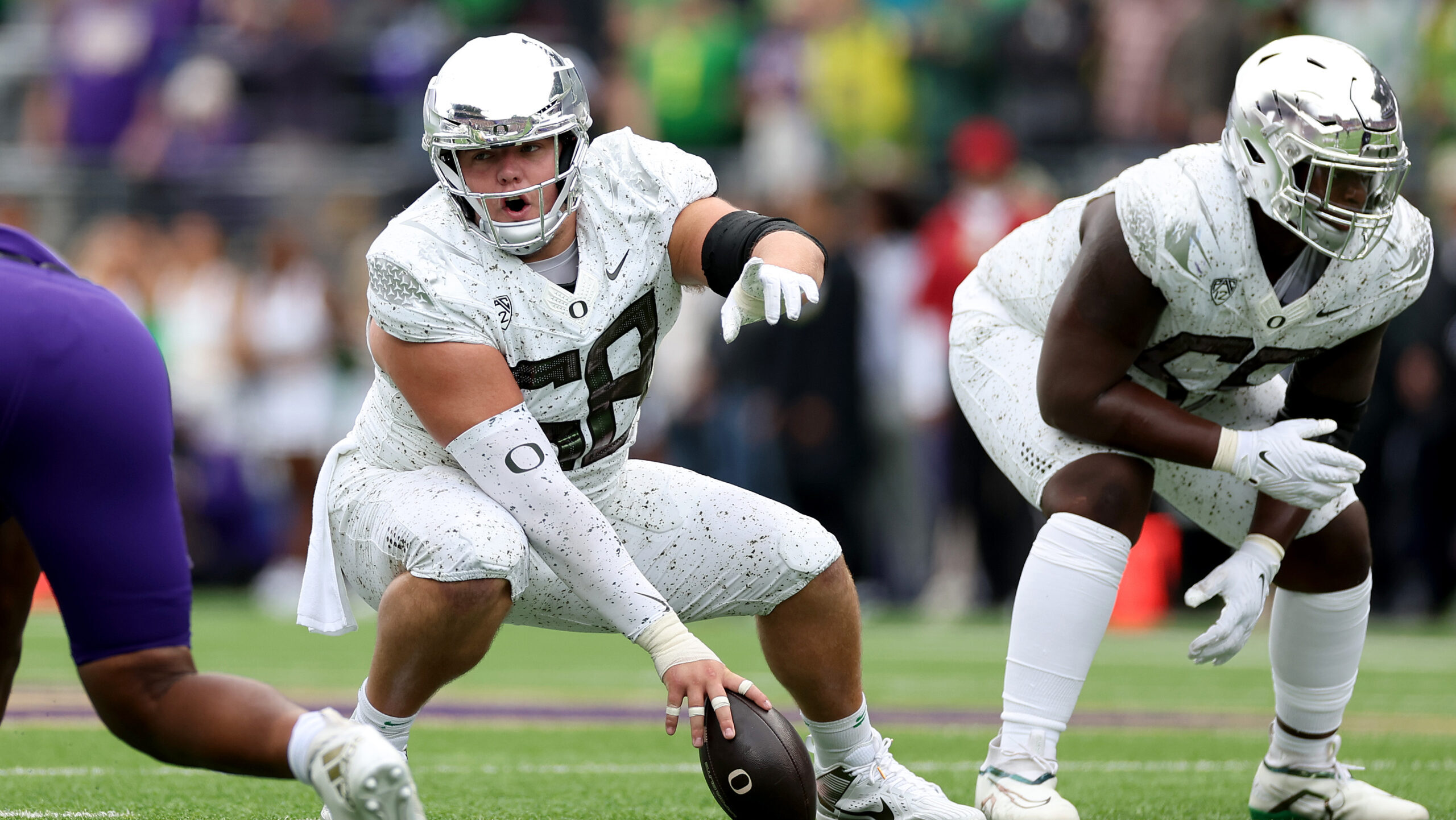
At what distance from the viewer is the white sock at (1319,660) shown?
3781 mm

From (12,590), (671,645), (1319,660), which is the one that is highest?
(12,590)

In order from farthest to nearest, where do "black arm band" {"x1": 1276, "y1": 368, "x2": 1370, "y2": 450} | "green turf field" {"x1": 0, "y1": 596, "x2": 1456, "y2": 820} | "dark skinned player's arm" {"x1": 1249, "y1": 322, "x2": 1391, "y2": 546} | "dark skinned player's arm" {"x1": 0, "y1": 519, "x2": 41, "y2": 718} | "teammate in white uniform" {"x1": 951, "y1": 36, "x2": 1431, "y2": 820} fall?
"green turf field" {"x1": 0, "y1": 596, "x2": 1456, "y2": 820}
"black arm band" {"x1": 1276, "y1": 368, "x2": 1370, "y2": 450}
"dark skinned player's arm" {"x1": 1249, "y1": 322, "x2": 1391, "y2": 546}
"teammate in white uniform" {"x1": 951, "y1": 36, "x2": 1431, "y2": 820}
"dark skinned player's arm" {"x1": 0, "y1": 519, "x2": 41, "y2": 718}

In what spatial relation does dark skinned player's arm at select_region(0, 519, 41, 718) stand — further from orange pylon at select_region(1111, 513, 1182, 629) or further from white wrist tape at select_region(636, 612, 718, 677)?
orange pylon at select_region(1111, 513, 1182, 629)

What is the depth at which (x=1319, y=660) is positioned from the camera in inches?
149

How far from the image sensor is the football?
3215 mm

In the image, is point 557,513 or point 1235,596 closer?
point 557,513

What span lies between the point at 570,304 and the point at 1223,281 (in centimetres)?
124

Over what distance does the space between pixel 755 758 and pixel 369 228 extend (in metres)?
8.34

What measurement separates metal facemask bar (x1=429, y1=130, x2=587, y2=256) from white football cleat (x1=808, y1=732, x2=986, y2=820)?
3.71 feet

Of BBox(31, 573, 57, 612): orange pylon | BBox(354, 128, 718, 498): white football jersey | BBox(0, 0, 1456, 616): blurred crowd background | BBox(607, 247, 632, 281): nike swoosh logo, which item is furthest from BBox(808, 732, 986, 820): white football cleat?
BBox(31, 573, 57, 612): orange pylon

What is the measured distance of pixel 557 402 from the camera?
3484 millimetres

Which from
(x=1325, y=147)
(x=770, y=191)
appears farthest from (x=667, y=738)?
(x=770, y=191)

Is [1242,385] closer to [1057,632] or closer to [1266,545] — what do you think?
[1266,545]

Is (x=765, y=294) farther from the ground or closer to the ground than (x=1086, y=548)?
farther from the ground
